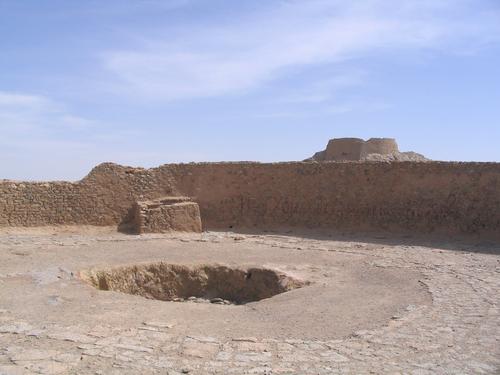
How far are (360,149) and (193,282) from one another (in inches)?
511

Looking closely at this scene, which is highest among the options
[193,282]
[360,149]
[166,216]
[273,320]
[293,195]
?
[360,149]

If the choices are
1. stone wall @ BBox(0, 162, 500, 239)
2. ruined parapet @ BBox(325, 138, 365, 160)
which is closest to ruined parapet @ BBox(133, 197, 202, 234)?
stone wall @ BBox(0, 162, 500, 239)

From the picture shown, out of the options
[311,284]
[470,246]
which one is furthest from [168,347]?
[470,246]

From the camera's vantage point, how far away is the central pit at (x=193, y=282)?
10.5 metres

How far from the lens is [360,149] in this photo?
22.3 m

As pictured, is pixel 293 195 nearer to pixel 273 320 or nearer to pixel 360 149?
pixel 360 149

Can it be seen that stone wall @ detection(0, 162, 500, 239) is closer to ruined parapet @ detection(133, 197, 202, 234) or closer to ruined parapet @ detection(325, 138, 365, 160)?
ruined parapet @ detection(133, 197, 202, 234)

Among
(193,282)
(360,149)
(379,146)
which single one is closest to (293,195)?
(193,282)

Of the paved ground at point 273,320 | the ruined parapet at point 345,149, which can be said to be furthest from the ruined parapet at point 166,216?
the ruined parapet at point 345,149

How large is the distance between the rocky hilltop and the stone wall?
5858 mm

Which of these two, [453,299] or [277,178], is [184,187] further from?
[453,299]

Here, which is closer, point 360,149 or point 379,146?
point 360,149

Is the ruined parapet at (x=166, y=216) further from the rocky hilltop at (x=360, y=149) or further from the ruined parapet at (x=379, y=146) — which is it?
the ruined parapet at (x=379, y=146)

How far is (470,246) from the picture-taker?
44.9ft
